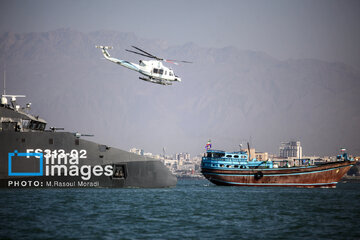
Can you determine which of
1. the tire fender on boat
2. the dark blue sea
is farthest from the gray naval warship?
the tire fender on boat

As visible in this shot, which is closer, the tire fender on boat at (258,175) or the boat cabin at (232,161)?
the tire fender on boat at (258,175)

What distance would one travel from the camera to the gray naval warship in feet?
163

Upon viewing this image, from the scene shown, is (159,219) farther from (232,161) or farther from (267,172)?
(232,161)

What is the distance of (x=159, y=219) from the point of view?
116 ft

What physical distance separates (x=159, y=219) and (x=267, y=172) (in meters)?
58.4

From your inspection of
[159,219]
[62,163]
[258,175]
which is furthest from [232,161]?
[159,219]

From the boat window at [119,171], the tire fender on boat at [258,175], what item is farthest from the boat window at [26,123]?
the tire fender on boat at [258,175]

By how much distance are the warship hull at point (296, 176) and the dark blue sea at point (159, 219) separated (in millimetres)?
41026

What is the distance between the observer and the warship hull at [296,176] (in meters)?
89.1

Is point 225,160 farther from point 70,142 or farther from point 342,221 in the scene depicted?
point 342,221

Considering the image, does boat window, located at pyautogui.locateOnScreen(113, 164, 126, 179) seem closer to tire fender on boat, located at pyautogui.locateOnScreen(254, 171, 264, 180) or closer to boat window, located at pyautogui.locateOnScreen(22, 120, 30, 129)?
boat window, located at pyautogui.locateOnScreen(22, 120, 30, 129)

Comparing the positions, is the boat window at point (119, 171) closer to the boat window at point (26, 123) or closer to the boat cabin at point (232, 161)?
the boat window at point (26, 123)

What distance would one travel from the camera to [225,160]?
313ft

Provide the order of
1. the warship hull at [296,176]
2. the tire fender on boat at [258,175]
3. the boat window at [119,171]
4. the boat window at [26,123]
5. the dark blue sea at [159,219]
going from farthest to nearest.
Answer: the tire fender on boat at [258,175]
the warship hull at [296,176]
the boat window at [26,123]
the boat window at [119,171]
the dark blue sea at [159,219]
